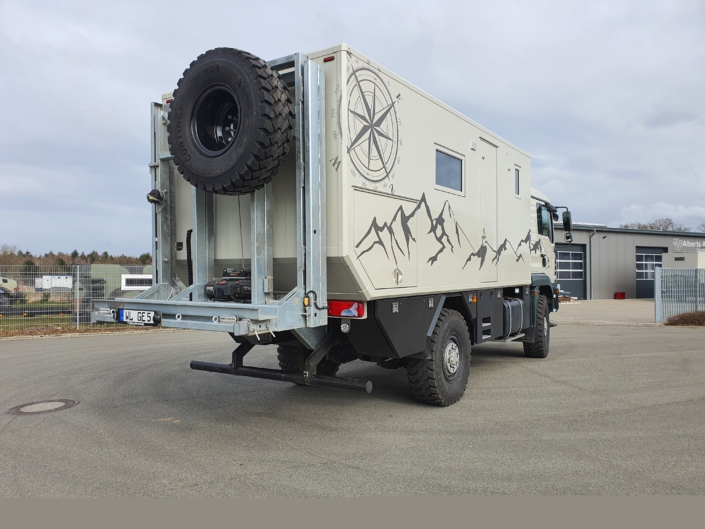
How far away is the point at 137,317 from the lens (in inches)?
199

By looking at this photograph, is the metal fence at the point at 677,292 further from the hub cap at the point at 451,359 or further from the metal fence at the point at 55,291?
the metal fence at the point at 55,291

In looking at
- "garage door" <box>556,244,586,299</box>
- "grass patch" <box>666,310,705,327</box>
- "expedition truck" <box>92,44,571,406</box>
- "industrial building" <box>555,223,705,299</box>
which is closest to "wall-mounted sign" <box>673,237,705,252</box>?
"industrial building" <box>555,223,705,299</box>

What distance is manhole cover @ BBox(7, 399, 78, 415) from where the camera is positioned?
6.09 meters

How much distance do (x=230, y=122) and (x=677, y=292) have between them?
1767 centimetres

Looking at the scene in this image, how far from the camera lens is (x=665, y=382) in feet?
24.8

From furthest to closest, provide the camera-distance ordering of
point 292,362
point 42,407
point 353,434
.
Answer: point 292,362
point 42,407
point 353,434

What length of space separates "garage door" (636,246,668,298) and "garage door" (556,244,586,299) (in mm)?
4978

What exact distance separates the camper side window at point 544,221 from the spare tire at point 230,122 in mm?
6651

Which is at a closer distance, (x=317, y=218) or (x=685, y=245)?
(x=317, y=218)

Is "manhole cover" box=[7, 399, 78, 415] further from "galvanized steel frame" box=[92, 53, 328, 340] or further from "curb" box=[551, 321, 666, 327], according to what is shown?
"curb" box=[551, 321, 666, 327]

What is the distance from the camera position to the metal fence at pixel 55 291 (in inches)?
551

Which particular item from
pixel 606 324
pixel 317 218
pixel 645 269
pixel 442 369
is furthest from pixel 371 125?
pixel 645 269

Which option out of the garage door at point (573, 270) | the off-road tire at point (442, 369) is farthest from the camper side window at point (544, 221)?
the garage door at point (573, 270)

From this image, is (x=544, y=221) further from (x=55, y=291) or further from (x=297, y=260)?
(x=55, y=291)
